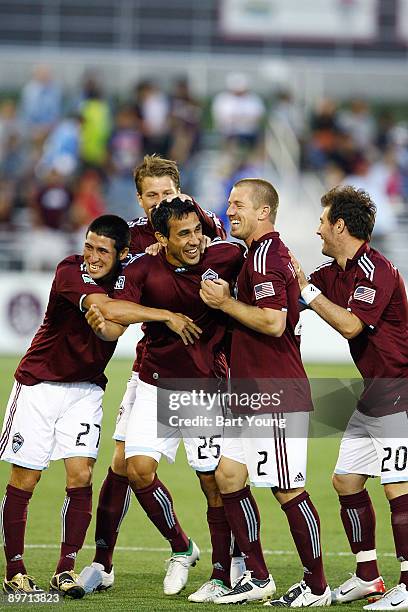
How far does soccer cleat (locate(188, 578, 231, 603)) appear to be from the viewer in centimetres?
692

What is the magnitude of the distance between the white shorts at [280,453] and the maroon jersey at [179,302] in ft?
2.10

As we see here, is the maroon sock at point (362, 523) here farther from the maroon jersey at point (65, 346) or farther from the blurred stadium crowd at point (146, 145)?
the blurred stadium crowd at point (146, 145)

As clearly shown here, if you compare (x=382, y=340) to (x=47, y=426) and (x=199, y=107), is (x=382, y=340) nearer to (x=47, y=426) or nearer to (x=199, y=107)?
(x=47, y=426)

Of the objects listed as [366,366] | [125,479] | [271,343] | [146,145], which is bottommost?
[125,479]

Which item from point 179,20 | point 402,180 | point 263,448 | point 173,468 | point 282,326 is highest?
point 179,20

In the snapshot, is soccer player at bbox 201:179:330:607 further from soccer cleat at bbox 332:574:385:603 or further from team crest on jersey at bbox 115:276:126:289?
team crest on jersey at bbox 115:276:126:289

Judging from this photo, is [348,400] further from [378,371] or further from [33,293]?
[33,293]

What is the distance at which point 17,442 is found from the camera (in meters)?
7.09

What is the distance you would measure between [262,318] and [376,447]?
108cm

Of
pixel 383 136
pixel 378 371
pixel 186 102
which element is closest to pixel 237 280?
pixel 378 371

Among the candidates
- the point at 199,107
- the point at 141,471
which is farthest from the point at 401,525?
the point at 199,107

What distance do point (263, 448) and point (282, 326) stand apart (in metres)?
0.69

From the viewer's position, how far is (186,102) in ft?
73.2

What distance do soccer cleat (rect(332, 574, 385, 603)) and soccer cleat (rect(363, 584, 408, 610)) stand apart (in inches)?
12.0
